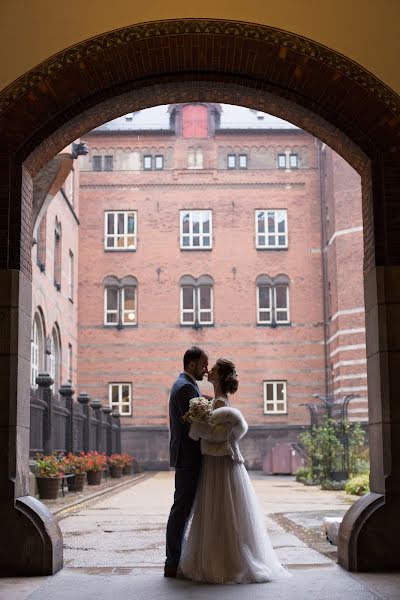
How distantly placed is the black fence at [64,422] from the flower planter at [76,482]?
706 millimetres

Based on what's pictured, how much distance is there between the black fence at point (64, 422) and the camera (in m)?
17.5

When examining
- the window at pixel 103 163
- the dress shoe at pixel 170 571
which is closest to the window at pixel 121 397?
the window at pixel 103 163

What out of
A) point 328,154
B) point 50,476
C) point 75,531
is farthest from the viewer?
point 328,154

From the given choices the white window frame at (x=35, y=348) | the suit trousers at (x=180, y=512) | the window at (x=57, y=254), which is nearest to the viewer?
the suit trousers at (x=180, y=512)

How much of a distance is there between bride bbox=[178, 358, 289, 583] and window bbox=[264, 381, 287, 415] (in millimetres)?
29404

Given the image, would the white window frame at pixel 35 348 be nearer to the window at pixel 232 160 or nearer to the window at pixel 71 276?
the window at pixel 71 276

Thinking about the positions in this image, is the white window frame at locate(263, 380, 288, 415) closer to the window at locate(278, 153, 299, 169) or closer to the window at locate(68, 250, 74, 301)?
the window at locate(68, 250, 74, 301)

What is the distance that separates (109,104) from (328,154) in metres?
28.1

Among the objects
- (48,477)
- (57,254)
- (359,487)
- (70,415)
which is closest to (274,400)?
(57,254)

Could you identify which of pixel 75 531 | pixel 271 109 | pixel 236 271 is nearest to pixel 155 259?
pixel 236 271

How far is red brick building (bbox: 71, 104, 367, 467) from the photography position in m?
36.3

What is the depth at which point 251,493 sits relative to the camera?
23.0ft

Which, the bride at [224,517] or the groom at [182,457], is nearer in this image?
the bride at [224,517]

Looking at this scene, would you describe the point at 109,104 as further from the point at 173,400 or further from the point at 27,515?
the point at 27,515
